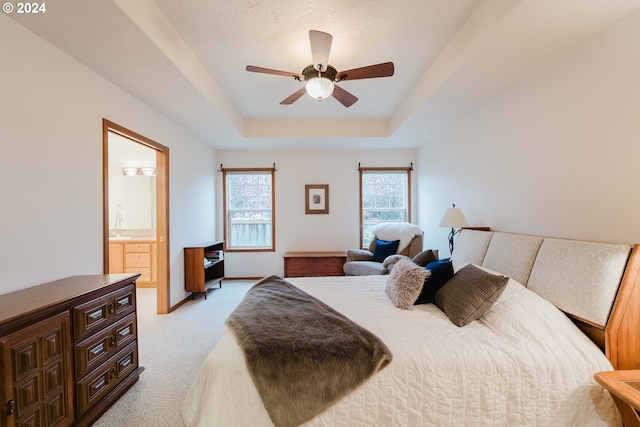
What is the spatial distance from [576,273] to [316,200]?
390cm

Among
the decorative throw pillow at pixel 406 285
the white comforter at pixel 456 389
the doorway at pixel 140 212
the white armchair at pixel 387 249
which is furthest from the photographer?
the white armchair at pixel 387 249

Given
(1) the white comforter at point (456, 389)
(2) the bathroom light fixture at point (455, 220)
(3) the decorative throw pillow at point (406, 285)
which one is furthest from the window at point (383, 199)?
(1) the white comforter at point (456, 389)

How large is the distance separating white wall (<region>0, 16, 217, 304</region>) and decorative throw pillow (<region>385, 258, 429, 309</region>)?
250 centimetres

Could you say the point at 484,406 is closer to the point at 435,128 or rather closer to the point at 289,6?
the point at 289,6

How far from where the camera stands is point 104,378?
5.89 ft

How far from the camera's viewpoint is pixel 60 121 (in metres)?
1.95

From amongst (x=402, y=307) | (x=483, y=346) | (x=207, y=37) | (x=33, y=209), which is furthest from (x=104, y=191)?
(x=483, y=346)

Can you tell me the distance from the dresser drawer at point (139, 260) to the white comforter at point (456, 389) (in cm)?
425

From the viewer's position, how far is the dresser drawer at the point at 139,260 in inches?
186

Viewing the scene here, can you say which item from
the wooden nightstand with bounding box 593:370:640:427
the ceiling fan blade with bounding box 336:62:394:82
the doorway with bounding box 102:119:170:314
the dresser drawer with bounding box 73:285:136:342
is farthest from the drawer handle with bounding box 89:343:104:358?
the wooden nightstand with bounding box 593:370:640:427

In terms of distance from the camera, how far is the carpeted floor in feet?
5.78

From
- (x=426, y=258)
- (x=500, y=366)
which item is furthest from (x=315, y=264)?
(x=500, y=366)

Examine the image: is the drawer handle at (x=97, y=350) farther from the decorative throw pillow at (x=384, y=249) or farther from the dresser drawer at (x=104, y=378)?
the decorative throw pillow at (x=384, y=249)

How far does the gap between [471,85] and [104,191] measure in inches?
140
